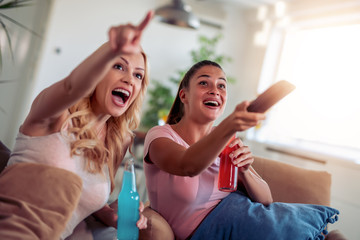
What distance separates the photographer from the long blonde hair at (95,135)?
112 cm

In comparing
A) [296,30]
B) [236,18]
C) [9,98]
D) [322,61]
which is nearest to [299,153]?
[322,61]

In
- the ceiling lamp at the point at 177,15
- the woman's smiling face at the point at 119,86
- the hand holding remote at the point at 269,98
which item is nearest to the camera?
the hand holding remote at the point at 269,98

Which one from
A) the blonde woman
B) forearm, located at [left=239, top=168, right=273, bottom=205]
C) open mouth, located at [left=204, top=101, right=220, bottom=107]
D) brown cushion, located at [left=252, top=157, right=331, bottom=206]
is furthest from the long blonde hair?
brown cushion, located at [left=252, top=157, right=331, bottom=206]

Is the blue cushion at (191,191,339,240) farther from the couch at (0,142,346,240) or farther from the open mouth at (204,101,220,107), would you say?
the open mouth at (204,101,220,107)

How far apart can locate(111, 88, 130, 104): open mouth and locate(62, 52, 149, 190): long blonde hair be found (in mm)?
97

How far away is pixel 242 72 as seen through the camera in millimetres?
5211

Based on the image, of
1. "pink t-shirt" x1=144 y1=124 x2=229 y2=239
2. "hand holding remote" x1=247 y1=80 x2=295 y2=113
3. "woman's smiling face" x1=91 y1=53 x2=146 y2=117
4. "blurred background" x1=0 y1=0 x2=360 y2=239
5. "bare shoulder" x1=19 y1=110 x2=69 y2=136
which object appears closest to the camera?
"hand holding remote" x1=247 y1=80 x2=295 y2=113

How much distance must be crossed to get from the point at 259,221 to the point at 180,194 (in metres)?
0.30

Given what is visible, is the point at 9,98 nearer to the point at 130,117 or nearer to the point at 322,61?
the point at 130,117

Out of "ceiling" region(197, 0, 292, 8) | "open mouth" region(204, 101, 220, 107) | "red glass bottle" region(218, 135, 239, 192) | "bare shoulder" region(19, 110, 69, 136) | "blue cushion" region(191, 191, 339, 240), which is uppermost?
"ceiling" region(197, 0, 292, 8)

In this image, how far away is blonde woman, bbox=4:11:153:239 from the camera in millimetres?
880

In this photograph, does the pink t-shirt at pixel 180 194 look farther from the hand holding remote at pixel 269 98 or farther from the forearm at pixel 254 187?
the hand holding remote at pixel 269 98

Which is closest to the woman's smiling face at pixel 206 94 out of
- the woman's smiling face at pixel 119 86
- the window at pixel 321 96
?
the woman's smiling face at pixel 119 86

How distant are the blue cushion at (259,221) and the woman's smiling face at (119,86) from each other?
0.53 metres
